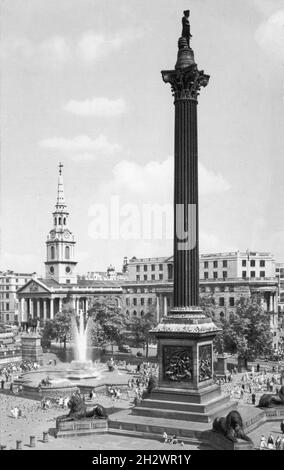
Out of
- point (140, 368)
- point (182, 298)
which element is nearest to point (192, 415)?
point (182, 298)

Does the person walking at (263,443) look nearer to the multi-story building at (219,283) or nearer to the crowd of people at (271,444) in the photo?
the crowd of people at (271,444)

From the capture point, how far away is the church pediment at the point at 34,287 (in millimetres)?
153775

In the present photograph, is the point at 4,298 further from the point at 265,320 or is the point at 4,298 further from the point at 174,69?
the point at 174,69

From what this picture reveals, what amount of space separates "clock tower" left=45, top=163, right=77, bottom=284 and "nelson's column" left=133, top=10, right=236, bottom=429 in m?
122

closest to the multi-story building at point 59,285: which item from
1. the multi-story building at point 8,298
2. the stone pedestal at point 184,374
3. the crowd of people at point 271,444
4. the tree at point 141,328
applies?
the multi-story building at point 8,298

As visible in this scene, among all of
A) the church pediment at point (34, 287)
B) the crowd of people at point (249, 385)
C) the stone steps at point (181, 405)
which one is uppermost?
the church pediment at point (34, 287)

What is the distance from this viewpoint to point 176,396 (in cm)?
3594

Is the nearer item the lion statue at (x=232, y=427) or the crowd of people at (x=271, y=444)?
the lion statue at (x=232, y=427)

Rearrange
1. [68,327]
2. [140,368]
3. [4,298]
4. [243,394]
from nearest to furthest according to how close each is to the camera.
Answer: [243,394] → [140,368] → [68,327] → [4,298]

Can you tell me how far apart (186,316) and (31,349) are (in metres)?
48.0

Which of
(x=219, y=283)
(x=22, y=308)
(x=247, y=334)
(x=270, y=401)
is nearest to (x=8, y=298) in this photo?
(x=22, y=308)

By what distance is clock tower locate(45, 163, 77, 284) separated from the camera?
160500 mm

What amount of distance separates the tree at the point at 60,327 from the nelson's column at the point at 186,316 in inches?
2297

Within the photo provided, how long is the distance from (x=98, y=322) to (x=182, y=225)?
165 feet
